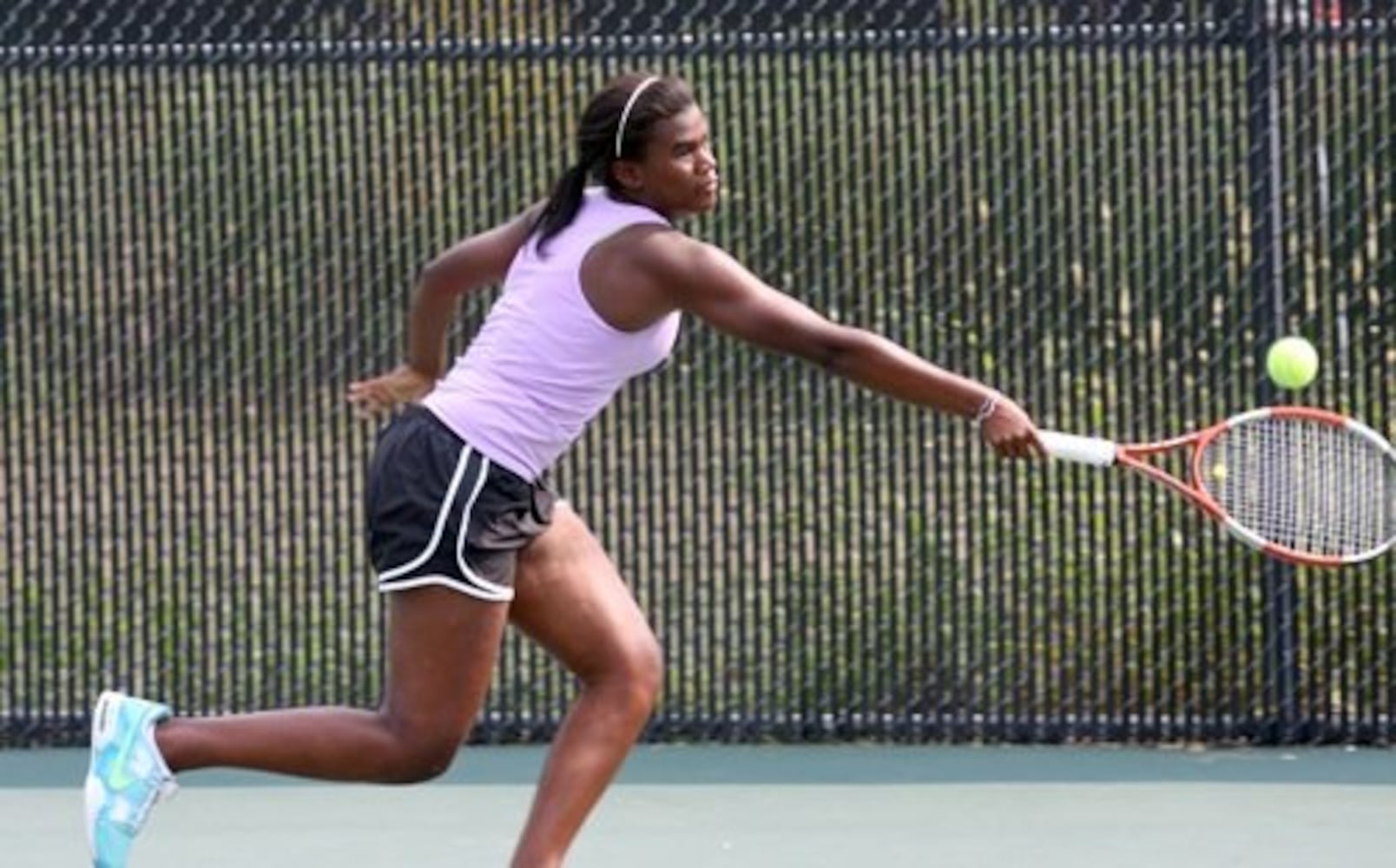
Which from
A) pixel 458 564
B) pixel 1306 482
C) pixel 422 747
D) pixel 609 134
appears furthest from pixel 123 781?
pixel 1306 482

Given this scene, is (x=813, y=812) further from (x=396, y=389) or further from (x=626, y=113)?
(x=626, y=113)

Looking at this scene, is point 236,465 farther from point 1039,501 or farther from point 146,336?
point 1039,501

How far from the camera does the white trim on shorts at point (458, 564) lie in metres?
4.82

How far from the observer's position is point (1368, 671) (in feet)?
23.7

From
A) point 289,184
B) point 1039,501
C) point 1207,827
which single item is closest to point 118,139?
point 289,184

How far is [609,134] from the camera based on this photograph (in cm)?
484

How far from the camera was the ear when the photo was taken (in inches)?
191

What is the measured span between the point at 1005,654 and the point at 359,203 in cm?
180

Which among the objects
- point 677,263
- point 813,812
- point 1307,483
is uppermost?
point 677,263

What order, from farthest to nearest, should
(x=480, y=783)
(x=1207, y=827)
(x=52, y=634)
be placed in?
(x=52, y=634) → (x=480, y=783) → (x=1207, y=827)

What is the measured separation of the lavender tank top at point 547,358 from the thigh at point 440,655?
23cm

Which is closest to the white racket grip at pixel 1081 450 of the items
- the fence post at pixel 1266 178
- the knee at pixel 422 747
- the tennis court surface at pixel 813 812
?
the knee at pixel 422 747

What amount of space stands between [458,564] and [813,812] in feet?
6.20

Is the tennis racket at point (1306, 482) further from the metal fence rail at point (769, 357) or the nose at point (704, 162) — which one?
the metal fence rail at point (769, 357)
